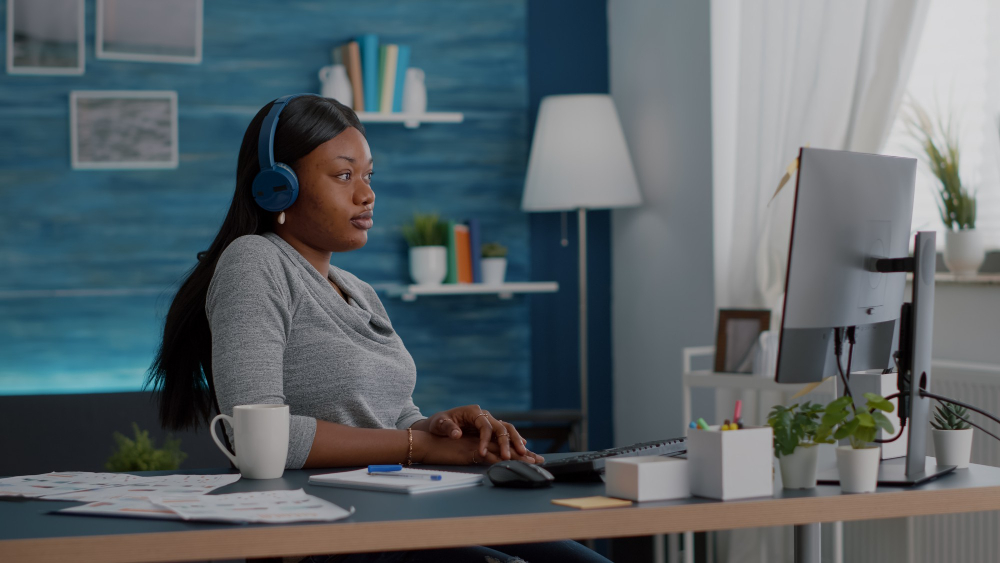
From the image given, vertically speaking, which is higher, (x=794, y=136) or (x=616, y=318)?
(x=794, y=136)

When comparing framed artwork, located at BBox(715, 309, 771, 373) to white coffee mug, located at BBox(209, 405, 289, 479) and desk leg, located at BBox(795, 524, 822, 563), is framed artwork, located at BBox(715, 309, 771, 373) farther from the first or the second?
white coffee mug, located at BBox(209, 405, 289, 479)

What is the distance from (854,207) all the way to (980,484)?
0.38 metres

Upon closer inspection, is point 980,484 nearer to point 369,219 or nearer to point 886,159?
point 886,159

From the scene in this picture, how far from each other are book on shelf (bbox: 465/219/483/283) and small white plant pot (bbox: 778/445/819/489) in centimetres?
243

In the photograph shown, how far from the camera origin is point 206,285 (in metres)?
1.47

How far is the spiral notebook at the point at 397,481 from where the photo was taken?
111 centimetres

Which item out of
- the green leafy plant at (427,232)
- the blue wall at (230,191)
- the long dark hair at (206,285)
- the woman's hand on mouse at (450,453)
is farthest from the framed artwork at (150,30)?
the woman's hand on mouse at (450,453)

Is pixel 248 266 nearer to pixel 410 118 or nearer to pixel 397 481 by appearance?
pixel 397 481

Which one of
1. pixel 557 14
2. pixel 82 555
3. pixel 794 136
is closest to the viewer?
pixel 82 555

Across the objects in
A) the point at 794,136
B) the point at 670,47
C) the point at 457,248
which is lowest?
the point at 457,248

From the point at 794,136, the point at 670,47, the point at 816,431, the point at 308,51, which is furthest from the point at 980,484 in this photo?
the point at 308,51

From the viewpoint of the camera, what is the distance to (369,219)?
63.4 inches

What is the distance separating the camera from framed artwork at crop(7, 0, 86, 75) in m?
3.25

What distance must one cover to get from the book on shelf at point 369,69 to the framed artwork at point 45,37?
973 mm
